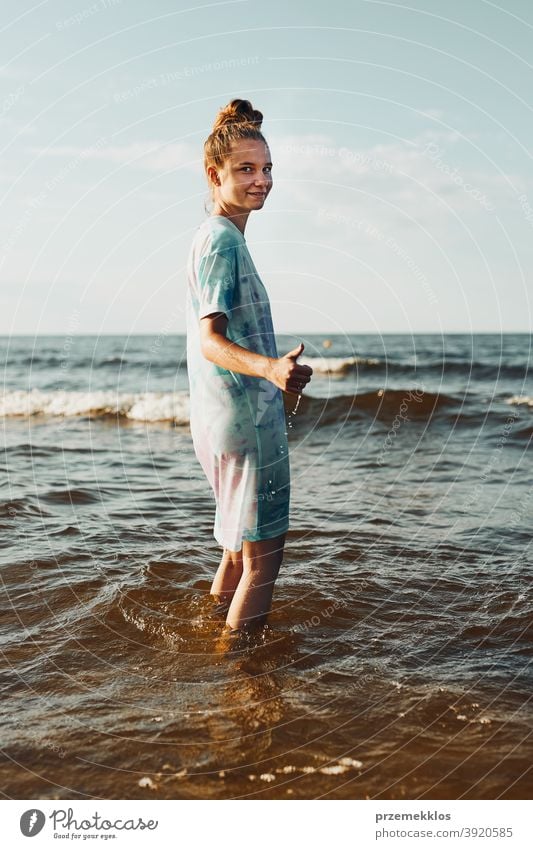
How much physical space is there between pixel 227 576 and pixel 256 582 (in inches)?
24.9

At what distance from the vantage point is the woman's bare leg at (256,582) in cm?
331

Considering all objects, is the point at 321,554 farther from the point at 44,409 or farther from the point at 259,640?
the point at 44,409

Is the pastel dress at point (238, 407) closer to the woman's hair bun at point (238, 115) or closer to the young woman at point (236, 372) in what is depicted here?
the young woman at point (236, 372)

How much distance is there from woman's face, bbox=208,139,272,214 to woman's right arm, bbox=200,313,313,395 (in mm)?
614

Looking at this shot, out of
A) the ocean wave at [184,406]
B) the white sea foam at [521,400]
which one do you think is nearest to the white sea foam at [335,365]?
the ocean wave at [184,406]

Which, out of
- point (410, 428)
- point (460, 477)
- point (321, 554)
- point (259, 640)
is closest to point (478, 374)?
point (410, 428)

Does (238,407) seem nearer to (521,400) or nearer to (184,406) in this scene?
(184,406)

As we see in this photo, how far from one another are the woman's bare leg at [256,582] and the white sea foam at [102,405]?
11038mm

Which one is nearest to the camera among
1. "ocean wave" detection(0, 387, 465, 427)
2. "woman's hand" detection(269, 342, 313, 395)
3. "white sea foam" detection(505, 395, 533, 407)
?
"woman's hand" detection(269, 342, 313, 395)

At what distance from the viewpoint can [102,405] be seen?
16.5 m

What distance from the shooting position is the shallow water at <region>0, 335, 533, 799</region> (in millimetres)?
2699

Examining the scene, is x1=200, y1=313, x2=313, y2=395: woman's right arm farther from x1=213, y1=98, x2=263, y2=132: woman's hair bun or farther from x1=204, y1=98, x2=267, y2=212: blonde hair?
x1=213, y1=98, x2=263, y2=132: woman's hair bun

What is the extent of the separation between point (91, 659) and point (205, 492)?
4046 millimetres

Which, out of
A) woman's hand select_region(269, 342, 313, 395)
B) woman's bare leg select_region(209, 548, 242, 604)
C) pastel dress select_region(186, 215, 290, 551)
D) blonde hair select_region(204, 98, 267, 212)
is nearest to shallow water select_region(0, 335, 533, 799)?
woman's bare leg select_region(209, 548, 242, 604)
